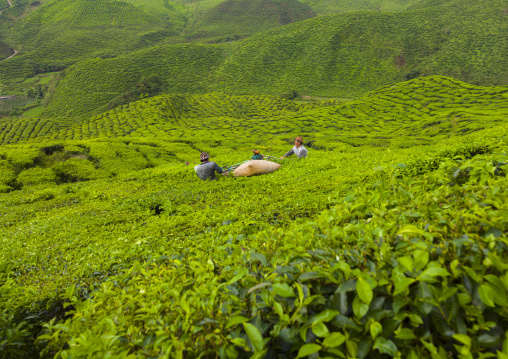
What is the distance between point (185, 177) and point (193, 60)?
6443 centimetres

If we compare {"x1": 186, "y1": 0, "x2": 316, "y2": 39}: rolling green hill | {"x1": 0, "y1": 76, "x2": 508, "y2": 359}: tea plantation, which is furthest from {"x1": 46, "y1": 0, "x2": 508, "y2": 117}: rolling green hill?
{"x1": 0, "y1": 76, "x2": 508, "y2": 359}: tea plantation

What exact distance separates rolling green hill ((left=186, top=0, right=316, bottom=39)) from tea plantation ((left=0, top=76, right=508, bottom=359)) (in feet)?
327

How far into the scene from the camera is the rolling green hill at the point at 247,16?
312ft

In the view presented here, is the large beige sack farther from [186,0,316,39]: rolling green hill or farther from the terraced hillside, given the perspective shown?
[186,0,316,39]: rolling green hill

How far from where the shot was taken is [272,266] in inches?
67.4

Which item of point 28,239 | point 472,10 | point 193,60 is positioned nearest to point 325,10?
point 472,10

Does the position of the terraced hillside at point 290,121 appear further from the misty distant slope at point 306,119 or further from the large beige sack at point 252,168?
the large beige sack at point 252,168

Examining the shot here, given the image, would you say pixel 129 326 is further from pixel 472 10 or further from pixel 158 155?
pixel 472 10

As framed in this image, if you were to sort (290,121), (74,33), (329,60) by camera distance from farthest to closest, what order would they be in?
(74,33) < (329,60) < (290,121)

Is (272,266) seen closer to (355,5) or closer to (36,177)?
(36,177)

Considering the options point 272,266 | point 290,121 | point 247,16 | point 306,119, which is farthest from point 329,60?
point 272,266

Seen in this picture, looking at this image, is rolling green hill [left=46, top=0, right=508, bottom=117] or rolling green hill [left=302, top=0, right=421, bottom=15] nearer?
rolling green hill [left=46, top=0, right=508, bottom=117]

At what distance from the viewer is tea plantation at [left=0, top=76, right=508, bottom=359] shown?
118 cm

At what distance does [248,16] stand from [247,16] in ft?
1.42
